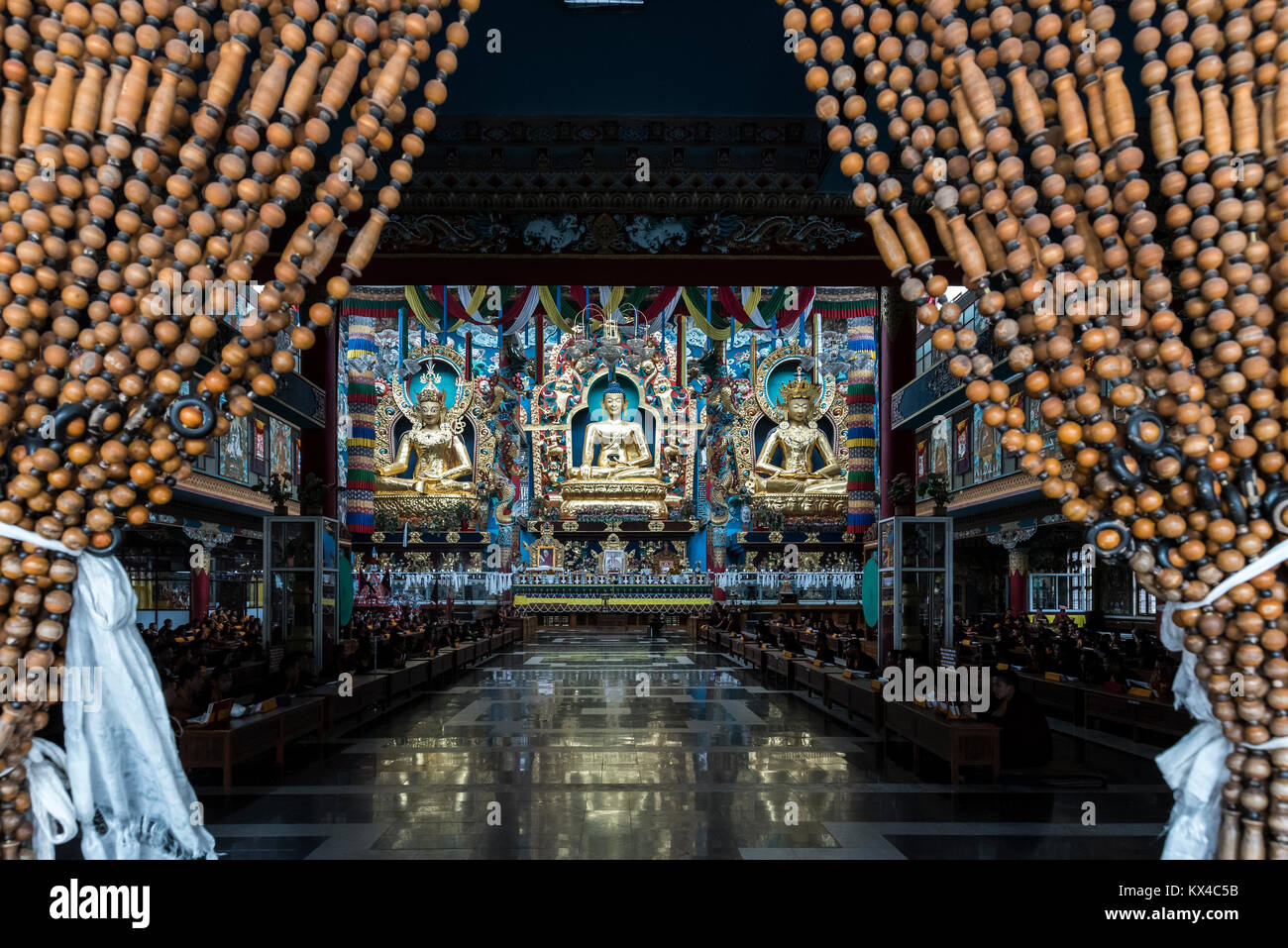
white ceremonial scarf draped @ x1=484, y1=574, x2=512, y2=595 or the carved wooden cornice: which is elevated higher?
the carved wooden cornice

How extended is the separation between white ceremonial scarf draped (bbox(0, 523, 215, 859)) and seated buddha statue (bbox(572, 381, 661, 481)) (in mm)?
24875

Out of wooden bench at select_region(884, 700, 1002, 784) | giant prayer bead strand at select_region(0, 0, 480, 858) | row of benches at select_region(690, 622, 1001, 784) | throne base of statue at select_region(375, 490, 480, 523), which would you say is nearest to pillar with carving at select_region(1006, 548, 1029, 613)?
row of benches at select_region(690, 622, 1001, 784)

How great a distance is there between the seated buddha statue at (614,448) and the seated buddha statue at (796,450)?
3619mm

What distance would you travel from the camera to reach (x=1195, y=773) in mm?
2551

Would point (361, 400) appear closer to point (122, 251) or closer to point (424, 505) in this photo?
point (424, 505)

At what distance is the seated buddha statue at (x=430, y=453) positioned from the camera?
2756 centimetres

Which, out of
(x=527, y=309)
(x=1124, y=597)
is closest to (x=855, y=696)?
(x=527, y=309)

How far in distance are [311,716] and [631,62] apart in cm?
614

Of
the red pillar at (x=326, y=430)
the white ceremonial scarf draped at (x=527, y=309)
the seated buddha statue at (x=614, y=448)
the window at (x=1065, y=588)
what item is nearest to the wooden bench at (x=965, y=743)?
the white ceremonial scarf draped at (x=527, y=309)

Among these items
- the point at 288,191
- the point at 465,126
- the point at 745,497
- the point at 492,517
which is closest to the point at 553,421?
the point at 492,517

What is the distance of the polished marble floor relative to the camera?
16.4 ft

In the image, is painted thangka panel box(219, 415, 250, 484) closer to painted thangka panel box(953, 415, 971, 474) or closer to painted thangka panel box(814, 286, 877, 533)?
painted thangka panel box(814, 286, 877, 533)

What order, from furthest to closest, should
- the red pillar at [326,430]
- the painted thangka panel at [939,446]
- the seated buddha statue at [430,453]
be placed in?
the seated buddha statue at [430,453]
the painted thangka panel at [939,446]
the red pillar at [326,430]

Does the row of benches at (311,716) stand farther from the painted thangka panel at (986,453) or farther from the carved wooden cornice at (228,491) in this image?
the painted thangka panel at (986,453)
